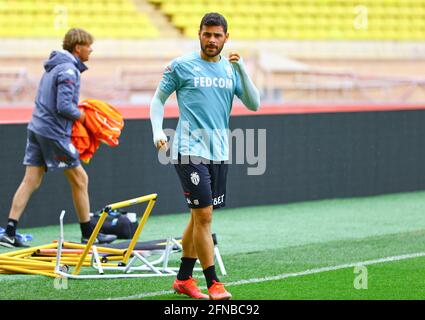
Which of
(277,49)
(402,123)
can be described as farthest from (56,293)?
(277,49)

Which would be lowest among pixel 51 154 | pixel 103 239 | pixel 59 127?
pixel 103 239

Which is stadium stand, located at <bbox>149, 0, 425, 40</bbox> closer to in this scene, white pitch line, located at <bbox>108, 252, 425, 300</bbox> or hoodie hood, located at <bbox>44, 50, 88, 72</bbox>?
hoodie hood, located at <bbox>44, 50, 88, 72</bbox>

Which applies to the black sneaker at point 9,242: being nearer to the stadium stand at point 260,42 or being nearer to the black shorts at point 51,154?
the black shorts at point 51,154

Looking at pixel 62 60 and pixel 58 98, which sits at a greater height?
pixel 62 60

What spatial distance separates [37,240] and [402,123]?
5.97 meters

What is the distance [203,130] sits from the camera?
721 centimetres

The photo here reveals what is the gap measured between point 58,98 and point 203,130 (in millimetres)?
2827

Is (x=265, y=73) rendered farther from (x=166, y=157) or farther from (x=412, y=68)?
(x=166, y=157)

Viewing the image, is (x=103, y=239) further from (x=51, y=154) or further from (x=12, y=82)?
(x=12, y=82)

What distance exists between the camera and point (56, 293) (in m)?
7.47

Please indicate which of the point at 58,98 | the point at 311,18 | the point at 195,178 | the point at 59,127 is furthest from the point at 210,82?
the point at 311,18
